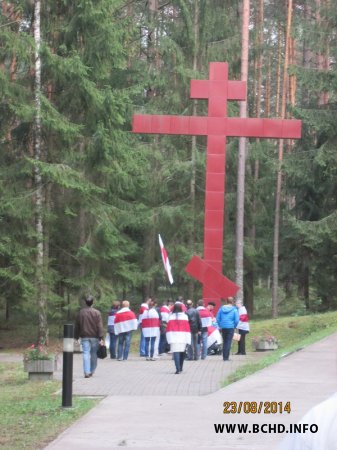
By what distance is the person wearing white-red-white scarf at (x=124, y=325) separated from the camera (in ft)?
65.5

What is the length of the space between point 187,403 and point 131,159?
2052 centimetres

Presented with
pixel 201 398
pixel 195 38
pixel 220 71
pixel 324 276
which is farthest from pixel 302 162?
pixel 201 398

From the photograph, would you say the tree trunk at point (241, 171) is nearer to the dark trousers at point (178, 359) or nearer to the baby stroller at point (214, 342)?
the baby stroller at point (214, 342)

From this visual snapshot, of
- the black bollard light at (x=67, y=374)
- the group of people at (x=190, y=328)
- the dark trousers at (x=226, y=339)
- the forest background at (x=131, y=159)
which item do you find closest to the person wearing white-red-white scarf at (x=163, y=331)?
the group of people at (x=190, y=328)

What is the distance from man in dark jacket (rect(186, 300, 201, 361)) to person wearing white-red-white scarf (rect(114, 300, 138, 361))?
149 cm

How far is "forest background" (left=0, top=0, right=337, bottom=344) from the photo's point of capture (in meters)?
27.0

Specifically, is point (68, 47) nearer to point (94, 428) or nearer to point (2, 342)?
point (2, 342)

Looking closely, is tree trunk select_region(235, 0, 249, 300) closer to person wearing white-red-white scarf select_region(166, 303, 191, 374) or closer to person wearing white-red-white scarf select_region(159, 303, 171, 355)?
person wearing white-red-white scarf select_region(159, 303, 171, 355)

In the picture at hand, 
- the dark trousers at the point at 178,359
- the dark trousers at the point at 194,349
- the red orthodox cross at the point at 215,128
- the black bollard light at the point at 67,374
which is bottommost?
the dark trousers at the point at 194,349

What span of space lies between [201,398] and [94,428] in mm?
2475

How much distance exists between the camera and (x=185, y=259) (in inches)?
1363

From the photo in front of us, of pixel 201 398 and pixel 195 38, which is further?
pixel 195 38

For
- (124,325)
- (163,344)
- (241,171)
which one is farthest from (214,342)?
(241,171)

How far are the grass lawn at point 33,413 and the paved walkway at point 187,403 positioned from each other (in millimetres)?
268
